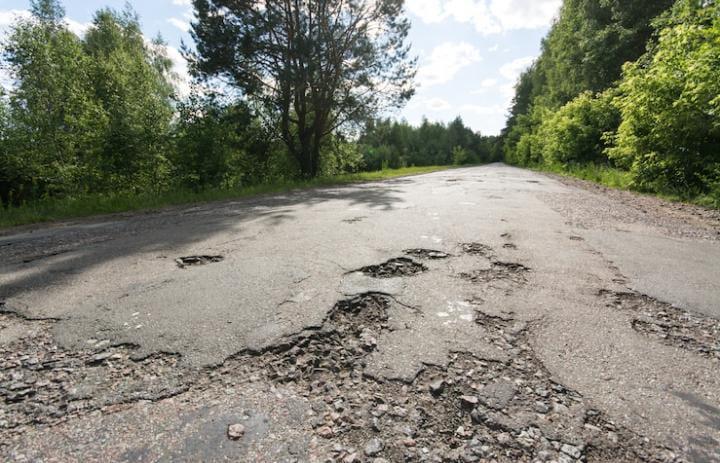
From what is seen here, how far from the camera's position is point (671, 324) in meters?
2.11

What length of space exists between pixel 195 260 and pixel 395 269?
1927mm

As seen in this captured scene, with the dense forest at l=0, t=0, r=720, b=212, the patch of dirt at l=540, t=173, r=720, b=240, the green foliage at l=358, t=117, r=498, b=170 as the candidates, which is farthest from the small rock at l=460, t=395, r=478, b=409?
the green foliage at l=358, t=117, r=498, b=170

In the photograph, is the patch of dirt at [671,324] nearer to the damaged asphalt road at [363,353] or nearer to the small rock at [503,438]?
the damaged asphalt road at [363,353]

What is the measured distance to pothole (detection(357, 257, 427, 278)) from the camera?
283 cm

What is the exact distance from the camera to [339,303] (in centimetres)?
→ 230

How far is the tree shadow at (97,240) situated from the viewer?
2.93 m

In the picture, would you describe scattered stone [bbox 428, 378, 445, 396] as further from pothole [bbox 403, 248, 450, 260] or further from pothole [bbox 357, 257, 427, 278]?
pothole [bbox 403, 248, 450, 260]

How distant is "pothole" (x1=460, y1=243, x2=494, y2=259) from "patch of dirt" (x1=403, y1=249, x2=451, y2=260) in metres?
0.27

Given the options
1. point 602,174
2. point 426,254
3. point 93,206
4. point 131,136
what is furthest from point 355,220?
point 602,174

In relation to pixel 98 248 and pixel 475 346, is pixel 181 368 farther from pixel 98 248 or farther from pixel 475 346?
pixel 98 248

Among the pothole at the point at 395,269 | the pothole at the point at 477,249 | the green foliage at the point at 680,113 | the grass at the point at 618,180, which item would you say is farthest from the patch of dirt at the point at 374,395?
the green foliage at the point at 680,113

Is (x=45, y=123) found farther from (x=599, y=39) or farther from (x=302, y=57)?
(x=599, y=39)

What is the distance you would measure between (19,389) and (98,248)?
278 cm

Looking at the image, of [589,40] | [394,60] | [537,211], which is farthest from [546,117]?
[537,211]
